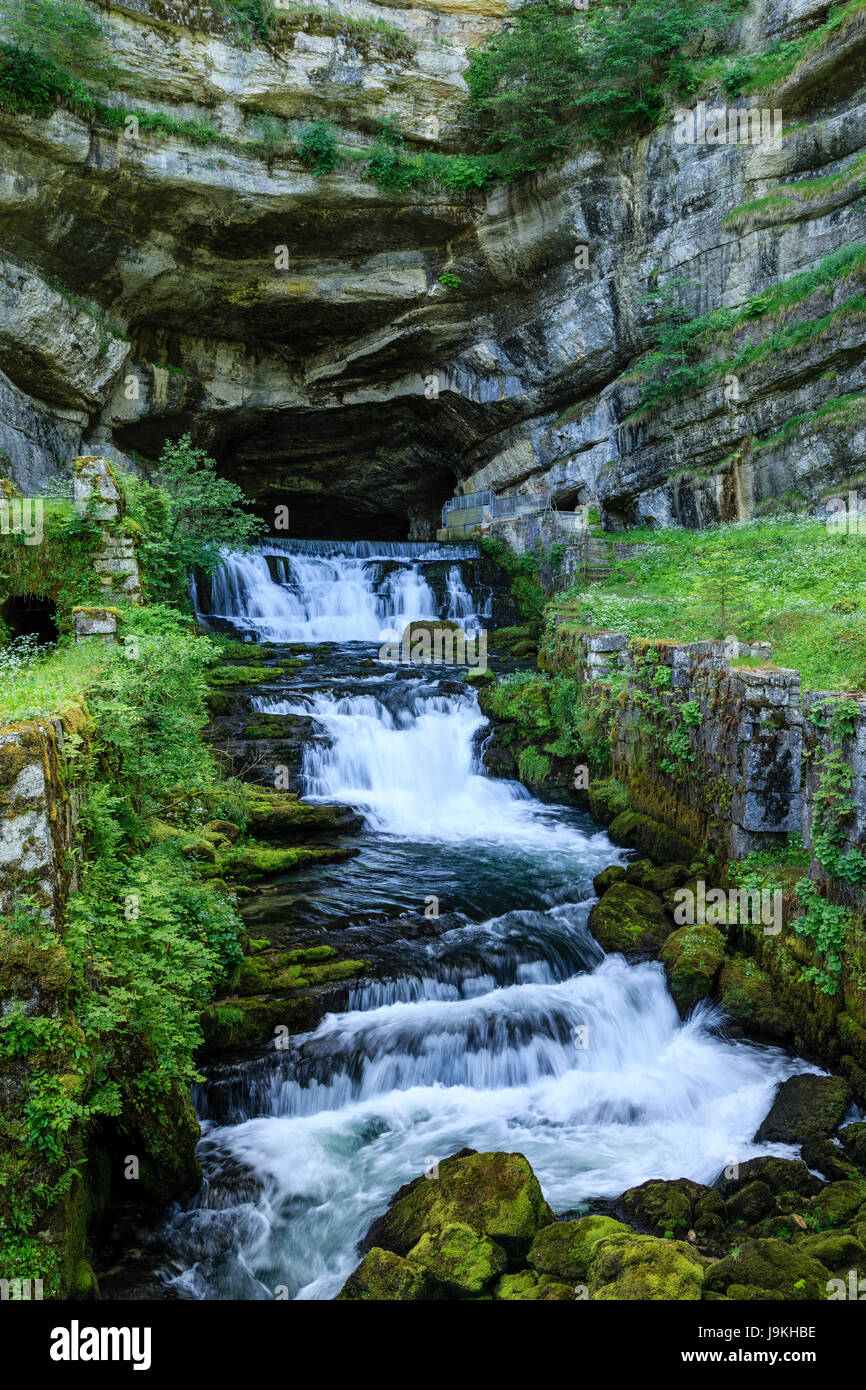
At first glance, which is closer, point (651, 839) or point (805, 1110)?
point (805, 1110)

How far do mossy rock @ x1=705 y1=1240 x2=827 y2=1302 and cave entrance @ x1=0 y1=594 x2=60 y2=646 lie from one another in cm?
1145

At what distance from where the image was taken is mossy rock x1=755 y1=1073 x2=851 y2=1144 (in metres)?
6.00

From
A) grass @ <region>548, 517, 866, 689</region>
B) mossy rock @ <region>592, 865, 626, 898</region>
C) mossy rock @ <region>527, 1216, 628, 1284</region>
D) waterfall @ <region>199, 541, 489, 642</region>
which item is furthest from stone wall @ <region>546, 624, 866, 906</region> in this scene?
waterfall @ <region>199, 541, 489, 642</region>

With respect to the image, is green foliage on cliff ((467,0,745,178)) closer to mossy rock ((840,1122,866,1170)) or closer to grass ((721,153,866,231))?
grass ((721,153,866,231))

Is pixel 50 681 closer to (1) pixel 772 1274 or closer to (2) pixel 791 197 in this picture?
(1) pixel 772 1274

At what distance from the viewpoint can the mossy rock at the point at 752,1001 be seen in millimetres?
7117

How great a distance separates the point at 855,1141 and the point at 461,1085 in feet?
9.85

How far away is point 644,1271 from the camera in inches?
166

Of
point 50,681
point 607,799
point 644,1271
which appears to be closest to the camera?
point 644,1271

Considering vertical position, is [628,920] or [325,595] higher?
[325,595]

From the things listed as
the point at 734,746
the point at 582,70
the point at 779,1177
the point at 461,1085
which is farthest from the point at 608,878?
the point at 582,70

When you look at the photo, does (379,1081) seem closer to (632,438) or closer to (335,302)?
(632,438)
